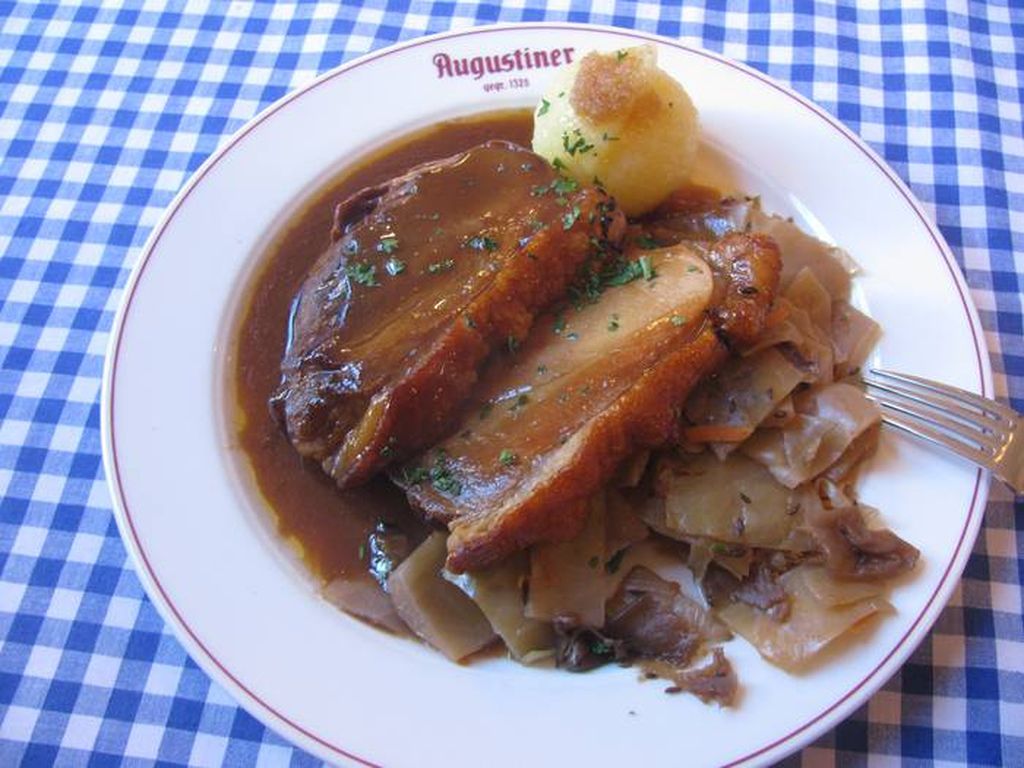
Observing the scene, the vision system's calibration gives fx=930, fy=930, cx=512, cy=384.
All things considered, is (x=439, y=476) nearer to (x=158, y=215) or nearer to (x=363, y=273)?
(x=363, y=273)

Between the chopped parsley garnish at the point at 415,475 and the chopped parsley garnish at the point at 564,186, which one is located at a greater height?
the chopped parsley garnish at the point at 564,186

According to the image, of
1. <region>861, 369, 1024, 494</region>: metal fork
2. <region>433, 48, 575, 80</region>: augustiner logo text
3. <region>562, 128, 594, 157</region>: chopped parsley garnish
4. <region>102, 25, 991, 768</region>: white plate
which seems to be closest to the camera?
<region>102, 25, 991, 768</region>: white plate

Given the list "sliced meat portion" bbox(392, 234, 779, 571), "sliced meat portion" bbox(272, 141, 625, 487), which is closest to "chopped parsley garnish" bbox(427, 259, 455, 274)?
"sliced meat portion" bbox(272, 141, 625, 487)

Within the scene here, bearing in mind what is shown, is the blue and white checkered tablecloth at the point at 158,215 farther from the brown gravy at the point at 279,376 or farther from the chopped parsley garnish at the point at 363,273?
the chopped parsley garnish at the point at 363,273

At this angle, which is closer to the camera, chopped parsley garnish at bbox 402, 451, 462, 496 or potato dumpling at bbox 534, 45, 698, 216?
chopped parsley garnish at bbox 402, 451, 462, 496

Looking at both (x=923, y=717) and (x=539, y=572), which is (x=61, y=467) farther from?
(x=923, y=717)

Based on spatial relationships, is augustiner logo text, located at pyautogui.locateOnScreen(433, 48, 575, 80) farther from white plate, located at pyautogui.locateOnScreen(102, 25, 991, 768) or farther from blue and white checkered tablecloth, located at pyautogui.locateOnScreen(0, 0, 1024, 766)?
blue and white checkered tablecloth, located at pyautogui.locateOnScreen(0, 0, 1024, 766)

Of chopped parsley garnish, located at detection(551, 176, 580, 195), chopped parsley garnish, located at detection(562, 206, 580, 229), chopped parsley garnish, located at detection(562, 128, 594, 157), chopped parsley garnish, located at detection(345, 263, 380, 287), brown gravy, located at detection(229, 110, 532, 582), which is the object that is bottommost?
brown gravy, located at detection(229, 110, 532, 582)

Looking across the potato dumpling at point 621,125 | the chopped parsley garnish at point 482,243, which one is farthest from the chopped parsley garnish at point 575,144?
the chopped parsley garnish at point 482,243
